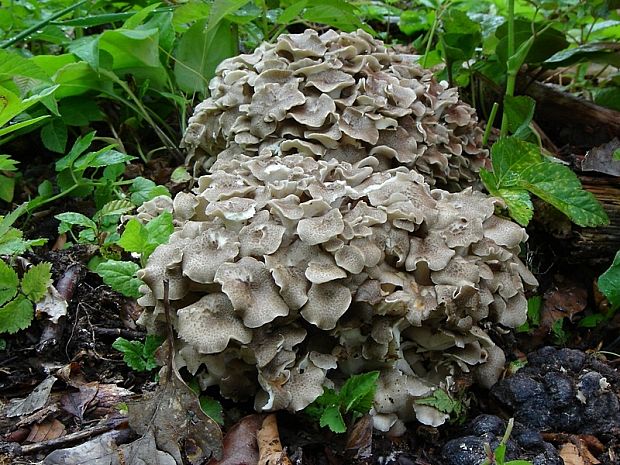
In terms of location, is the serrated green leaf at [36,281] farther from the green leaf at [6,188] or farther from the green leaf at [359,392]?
the green leaf at [359,392]

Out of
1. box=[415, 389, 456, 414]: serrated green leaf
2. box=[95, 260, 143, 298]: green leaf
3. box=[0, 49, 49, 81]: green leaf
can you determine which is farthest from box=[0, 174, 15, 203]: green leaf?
box=[415, 389, 456, 414]: serrated green leaf

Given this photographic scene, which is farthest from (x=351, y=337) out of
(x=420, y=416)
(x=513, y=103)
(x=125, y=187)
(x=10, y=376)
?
(x=125, y=187)

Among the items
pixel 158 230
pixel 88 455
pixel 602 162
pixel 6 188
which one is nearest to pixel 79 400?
pixel 88 455

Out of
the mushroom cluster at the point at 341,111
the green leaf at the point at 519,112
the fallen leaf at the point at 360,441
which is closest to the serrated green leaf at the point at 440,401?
the fallen leaf at the point at 360,441

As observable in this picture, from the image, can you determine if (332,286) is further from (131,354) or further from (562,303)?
(562,303)

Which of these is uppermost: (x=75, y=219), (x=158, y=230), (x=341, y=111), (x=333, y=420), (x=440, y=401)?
(x=341, y=111)

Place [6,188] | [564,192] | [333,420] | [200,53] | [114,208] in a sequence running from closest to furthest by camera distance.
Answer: [333,420] < [564,192] < [114,208] < [6,188] < [200,53]

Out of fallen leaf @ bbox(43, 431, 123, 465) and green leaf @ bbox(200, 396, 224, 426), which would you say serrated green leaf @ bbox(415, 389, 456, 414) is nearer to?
green leaf @ bbox(200, 396, 224, 426)

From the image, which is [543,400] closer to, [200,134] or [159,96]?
[200,134]
